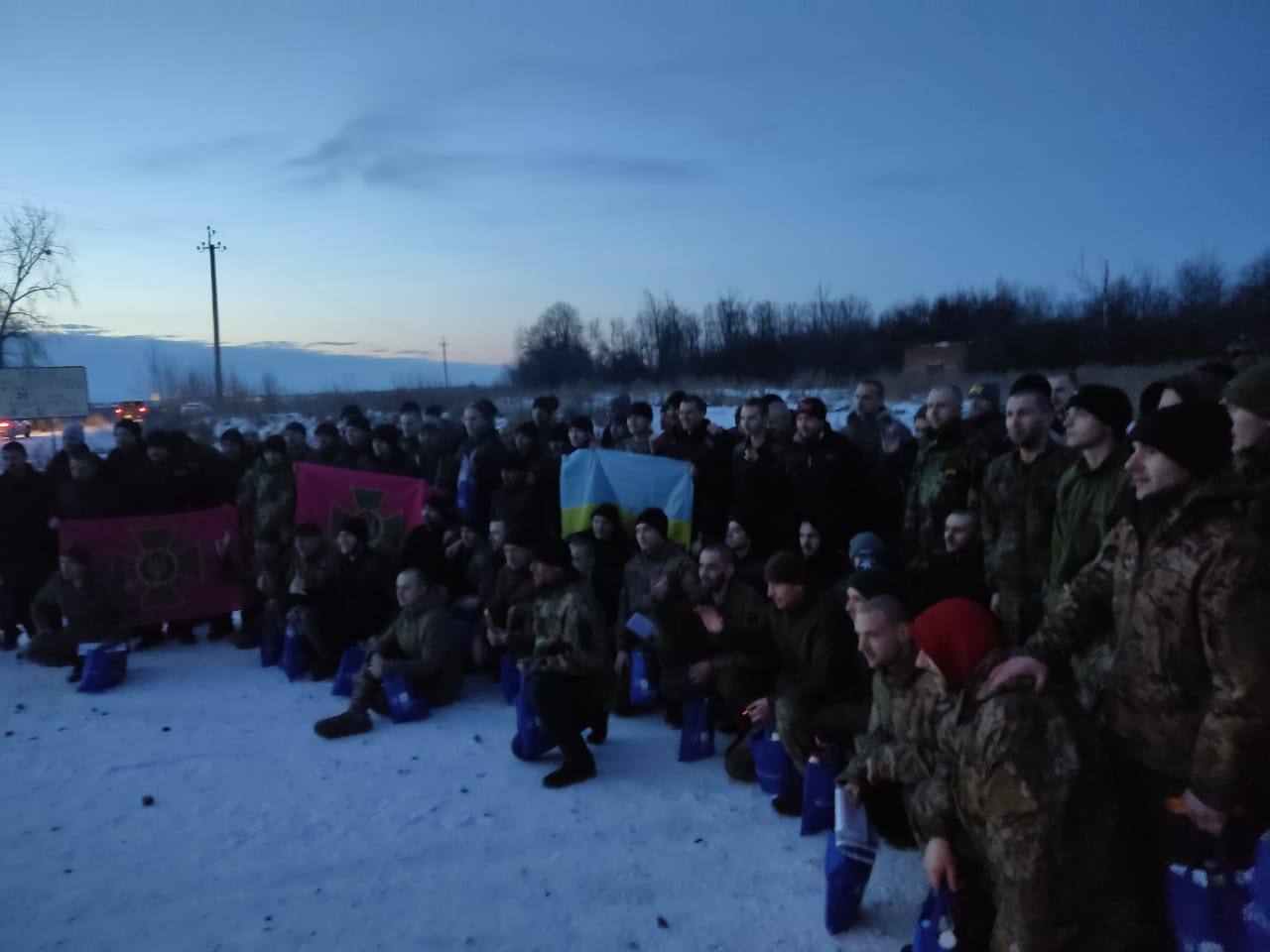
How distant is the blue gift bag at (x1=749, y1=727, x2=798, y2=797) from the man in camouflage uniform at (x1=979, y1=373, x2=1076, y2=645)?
1259mm

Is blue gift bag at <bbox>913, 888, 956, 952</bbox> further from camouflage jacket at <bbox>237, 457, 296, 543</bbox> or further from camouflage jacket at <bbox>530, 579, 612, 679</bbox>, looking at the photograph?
camouflage jacket at <bbox>237, 457, 296, 543</bbox>

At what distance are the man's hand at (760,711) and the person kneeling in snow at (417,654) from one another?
2448mm

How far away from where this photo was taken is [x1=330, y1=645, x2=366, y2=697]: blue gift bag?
6379 mm

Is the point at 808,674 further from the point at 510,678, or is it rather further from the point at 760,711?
the point at 510,678

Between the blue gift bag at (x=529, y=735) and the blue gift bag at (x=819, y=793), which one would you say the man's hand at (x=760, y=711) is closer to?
the blue gift bag at (x=819, y=793)

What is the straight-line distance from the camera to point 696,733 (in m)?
5.09

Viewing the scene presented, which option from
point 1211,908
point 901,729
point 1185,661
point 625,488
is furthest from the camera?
point 625,488

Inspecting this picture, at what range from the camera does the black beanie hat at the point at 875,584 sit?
3.56m

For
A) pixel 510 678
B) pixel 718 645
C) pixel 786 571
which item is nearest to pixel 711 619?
pixel 718 645

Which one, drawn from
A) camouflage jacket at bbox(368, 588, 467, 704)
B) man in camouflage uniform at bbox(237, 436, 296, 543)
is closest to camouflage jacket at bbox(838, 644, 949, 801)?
camouflage jacket at bbox(368, 588, 467, 704)

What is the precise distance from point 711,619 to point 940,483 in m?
1.58

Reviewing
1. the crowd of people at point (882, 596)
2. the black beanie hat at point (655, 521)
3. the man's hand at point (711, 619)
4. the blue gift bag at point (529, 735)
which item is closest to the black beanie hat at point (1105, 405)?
the crowd of people at point (882, 596)

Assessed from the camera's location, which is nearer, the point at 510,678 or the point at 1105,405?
the point at 1105,405

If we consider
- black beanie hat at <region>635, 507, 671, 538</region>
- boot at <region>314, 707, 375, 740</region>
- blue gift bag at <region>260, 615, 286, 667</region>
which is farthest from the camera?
blue gift bag at <region>260, 615, 286, 667</region>
